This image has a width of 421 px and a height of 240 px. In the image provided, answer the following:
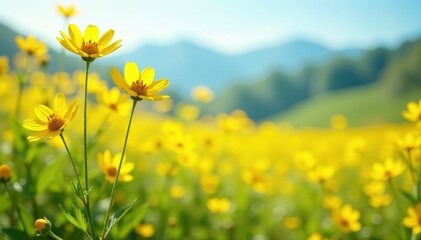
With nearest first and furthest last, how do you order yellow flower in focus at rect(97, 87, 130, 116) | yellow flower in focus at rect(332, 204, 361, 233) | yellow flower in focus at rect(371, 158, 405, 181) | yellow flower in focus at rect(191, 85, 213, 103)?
yellow flower in focus at rect(371, 158, 405, 181) < yellow flower in focus at rect(97, 87, 130, 116) < yellow flower in focus at rect(332, 204, 361, 233) < yellow flower in focus at rect(191, 85, 213, 103)

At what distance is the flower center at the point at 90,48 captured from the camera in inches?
51.9

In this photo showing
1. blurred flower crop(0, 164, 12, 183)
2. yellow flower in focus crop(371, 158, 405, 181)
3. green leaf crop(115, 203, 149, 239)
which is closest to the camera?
blurred flower crop(0, 164, 12, 183)

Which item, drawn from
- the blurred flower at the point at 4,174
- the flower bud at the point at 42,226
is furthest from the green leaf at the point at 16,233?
the flower bud at the point at 42,226

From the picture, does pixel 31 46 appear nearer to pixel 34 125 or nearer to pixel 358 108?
pixel 34 125

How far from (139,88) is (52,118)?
0.32 meters

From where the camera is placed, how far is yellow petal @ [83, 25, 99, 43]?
1.40 metres

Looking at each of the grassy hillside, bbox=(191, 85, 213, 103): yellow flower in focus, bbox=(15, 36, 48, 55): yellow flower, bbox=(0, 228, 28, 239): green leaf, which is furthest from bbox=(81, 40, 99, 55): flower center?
the grassy hillside

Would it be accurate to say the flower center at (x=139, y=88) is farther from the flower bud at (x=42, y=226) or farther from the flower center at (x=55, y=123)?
the flower bud at (x=42, y=226)

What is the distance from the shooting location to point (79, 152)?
2.38 metres

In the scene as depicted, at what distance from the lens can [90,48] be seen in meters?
1.33

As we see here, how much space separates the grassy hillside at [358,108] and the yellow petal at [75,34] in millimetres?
50687

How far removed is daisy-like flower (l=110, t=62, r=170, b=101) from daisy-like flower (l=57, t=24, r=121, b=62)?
9cm

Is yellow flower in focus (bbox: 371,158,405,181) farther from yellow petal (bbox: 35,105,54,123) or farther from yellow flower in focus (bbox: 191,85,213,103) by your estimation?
yellow flower in focus (bbox: 191,85,213,103)

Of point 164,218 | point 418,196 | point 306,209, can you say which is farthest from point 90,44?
point 306,209
